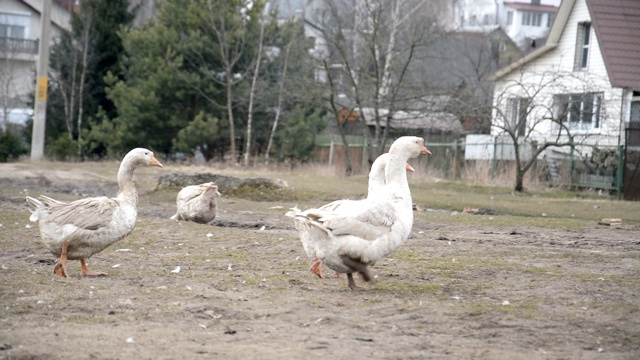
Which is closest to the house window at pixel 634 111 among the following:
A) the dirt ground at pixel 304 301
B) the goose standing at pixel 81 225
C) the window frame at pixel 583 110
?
the window frame at pixel 583 110

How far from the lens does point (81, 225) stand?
907 centimetres

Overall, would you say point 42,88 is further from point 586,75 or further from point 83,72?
point 586,75

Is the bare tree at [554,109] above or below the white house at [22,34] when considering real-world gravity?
below

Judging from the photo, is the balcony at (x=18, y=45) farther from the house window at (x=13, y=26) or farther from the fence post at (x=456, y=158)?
the fence post at (x=456, y=158)

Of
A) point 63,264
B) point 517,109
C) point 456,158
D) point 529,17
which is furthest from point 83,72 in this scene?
point 529,17

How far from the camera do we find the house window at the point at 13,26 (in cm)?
5784

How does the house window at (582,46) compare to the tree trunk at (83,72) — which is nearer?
the house window at (582,46)

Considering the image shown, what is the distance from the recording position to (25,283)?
8633 mm

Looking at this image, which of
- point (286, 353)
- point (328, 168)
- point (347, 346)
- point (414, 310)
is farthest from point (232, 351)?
point (328, 168)

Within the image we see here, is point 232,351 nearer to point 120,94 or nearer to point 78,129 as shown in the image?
point 120,94

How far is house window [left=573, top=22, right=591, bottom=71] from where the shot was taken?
116 feet

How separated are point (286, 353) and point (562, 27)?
3221 centimetres

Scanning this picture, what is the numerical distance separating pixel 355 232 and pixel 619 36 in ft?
88.4

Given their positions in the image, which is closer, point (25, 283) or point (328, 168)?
point (25, 283)
